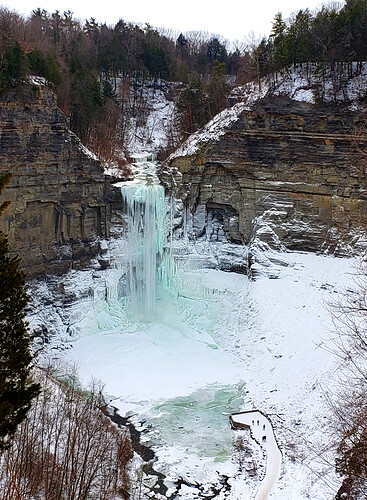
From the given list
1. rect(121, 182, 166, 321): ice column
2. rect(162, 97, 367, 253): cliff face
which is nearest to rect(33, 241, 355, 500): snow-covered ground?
rect(121, 182, 166, 321): ice column

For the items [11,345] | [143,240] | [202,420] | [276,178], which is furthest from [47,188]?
[11,345]

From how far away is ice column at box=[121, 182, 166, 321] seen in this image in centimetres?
2331

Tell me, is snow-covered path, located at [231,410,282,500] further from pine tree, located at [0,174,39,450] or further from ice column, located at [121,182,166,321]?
ice column, located at [121,182,166,321]

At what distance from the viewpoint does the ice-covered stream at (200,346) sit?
1424 cm

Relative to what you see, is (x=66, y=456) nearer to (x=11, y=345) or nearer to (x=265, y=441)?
(x=11, y=345)

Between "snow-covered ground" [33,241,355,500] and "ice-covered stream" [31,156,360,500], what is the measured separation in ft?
0.14

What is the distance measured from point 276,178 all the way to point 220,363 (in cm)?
865

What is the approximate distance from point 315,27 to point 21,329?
69.2 feet

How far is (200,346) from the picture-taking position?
20.8 m

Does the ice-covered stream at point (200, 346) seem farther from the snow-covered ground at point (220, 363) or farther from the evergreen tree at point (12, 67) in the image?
the evergreen tree at point (12, 67)

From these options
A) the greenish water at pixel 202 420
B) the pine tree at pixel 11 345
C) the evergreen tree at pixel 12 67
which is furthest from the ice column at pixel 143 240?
the pine tree at pixel 11 345

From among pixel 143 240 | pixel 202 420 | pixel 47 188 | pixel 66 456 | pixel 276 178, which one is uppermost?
pixel 276 178

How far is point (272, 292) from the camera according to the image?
2153 centimetres

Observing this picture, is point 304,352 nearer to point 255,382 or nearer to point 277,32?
point 255,382
